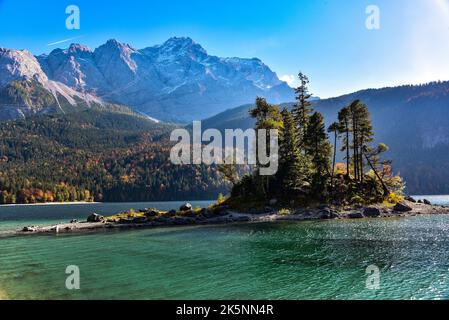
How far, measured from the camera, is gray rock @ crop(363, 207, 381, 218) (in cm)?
7662

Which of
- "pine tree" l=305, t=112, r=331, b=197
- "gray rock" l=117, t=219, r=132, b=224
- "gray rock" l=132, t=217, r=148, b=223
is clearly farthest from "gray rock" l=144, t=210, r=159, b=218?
"pine tree" l=305, t=112, r=331, b=197

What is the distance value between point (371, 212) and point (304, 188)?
1640 centimetres

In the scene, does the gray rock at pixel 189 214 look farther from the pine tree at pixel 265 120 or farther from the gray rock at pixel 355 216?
the gray rock at pixel 355 216

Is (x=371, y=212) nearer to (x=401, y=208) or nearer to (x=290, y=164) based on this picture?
(x=401, y=208)

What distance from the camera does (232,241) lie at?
49531 mm

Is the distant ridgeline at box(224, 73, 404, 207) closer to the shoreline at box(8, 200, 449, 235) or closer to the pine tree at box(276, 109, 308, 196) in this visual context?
the pine tree at box(276, 109, 308, 196)

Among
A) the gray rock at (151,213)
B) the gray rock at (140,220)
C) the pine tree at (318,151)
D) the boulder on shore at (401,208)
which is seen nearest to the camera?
the boulder on shore at (401,208)

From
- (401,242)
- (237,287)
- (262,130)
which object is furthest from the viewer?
(262,130)

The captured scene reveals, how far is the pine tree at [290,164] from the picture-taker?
84938mm

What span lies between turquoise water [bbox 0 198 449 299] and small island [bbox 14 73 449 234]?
2312 cm

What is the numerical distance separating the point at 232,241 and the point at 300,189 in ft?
136

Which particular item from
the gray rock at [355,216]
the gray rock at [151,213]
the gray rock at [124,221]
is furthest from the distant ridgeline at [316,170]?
the gray rock at [124,221]
